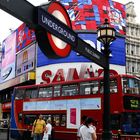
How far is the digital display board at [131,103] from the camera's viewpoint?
2298 centimetres

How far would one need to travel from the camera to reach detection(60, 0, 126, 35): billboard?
55.9m

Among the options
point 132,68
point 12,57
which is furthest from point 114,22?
point 12,57

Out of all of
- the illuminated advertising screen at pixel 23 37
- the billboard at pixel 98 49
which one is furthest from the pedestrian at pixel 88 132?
the illuminated advertising screen at pixel 23 37

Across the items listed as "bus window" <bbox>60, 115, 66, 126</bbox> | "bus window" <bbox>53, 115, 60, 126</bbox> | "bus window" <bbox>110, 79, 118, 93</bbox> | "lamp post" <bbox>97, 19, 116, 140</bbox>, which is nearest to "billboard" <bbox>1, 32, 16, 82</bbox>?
"bus window" <bbox>53, 115, 60, 126</bbox>

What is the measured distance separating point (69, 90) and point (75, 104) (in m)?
1.18

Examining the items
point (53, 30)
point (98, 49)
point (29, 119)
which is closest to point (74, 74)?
point (98, 49)

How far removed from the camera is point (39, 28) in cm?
825

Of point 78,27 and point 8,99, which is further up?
point 78,27

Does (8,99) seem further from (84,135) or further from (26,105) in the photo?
(84,135)

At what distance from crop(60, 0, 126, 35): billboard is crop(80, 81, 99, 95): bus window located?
3095cm

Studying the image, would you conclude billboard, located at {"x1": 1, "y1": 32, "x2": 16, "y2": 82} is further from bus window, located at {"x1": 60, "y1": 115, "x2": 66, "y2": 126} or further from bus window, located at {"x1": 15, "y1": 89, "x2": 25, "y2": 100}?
bus window, located at {"x1": 60, "y1": 115, "x2": 66, "y2": 126}

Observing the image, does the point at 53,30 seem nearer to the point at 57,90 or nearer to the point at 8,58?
the point at 57,90

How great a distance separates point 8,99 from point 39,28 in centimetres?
6367

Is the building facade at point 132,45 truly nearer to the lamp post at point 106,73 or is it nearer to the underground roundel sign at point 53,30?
the lamp post at point 106,73
